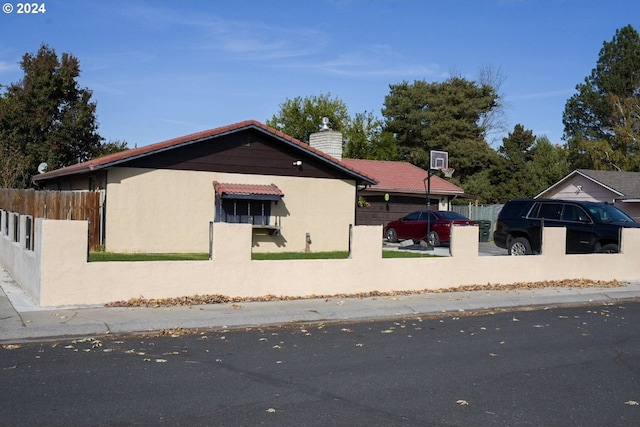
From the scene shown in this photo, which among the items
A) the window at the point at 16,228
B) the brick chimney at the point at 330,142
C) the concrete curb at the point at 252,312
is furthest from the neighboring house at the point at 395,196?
the window at the point at 16,228

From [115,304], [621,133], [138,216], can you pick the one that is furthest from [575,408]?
[621,133]

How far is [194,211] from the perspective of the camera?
66.5 ft

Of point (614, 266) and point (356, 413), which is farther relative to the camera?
point (614, 266)

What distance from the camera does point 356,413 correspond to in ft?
20.1

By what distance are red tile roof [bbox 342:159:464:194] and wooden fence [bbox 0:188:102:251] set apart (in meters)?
14.1

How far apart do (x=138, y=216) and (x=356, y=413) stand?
47.5 feet

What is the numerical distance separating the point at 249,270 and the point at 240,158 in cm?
867

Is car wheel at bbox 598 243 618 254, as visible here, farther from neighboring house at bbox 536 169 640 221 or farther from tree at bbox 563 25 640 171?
tree at bbox 563 25 640 171

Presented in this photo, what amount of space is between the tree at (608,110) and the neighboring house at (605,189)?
14974 mm

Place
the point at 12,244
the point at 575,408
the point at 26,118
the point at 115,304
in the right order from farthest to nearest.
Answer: the point at 26,118
the point at 12,244
the point at 115,304
the point at 575,408

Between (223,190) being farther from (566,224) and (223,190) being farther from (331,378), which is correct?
(331,378)

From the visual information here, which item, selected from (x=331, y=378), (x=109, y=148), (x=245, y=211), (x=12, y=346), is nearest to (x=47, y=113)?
(x=109, y=148)

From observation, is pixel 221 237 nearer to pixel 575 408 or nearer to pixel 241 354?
pixel 241 354

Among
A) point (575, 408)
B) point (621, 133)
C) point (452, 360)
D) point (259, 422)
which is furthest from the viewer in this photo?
point (621, 133)
